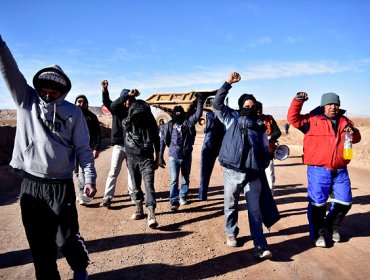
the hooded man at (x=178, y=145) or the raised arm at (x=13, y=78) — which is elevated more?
the raised arm at (x=13, y=78)

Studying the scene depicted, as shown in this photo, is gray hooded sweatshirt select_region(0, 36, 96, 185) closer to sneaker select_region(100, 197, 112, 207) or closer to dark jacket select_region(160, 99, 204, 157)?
sneaker select_region(100, 197, 112, 207)

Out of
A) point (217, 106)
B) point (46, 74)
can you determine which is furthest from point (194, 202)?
point (46, 74)

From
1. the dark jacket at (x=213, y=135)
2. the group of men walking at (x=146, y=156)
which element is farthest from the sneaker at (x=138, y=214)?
the dark jacket at (x=213, y=135)

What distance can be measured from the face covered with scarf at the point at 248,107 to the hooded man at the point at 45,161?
89.8 inches

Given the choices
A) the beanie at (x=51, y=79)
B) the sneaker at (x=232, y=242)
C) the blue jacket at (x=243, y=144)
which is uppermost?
the beanie at (x=51, y=79)

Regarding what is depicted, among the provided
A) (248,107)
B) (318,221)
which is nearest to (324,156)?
(318,221)

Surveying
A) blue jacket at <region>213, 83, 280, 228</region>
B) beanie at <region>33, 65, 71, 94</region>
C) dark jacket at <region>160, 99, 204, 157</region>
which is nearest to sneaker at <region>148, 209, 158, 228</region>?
blue jacket at <region>213, 83, 280, 228</region>

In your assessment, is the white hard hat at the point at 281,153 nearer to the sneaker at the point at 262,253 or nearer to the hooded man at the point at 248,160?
the hooded man at the point at 248,160

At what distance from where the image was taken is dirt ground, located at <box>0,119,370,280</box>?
3.98 meters

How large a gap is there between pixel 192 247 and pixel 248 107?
2.10 metres

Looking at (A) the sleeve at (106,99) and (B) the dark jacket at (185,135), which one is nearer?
(A) the sleeve at (106,99)

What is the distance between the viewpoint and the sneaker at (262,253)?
14.0 feet

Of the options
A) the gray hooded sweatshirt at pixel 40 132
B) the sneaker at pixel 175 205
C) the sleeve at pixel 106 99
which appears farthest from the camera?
the sneaker at pixel 175 205

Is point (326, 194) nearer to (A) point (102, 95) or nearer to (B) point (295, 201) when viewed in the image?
(B) point (295, 201)
